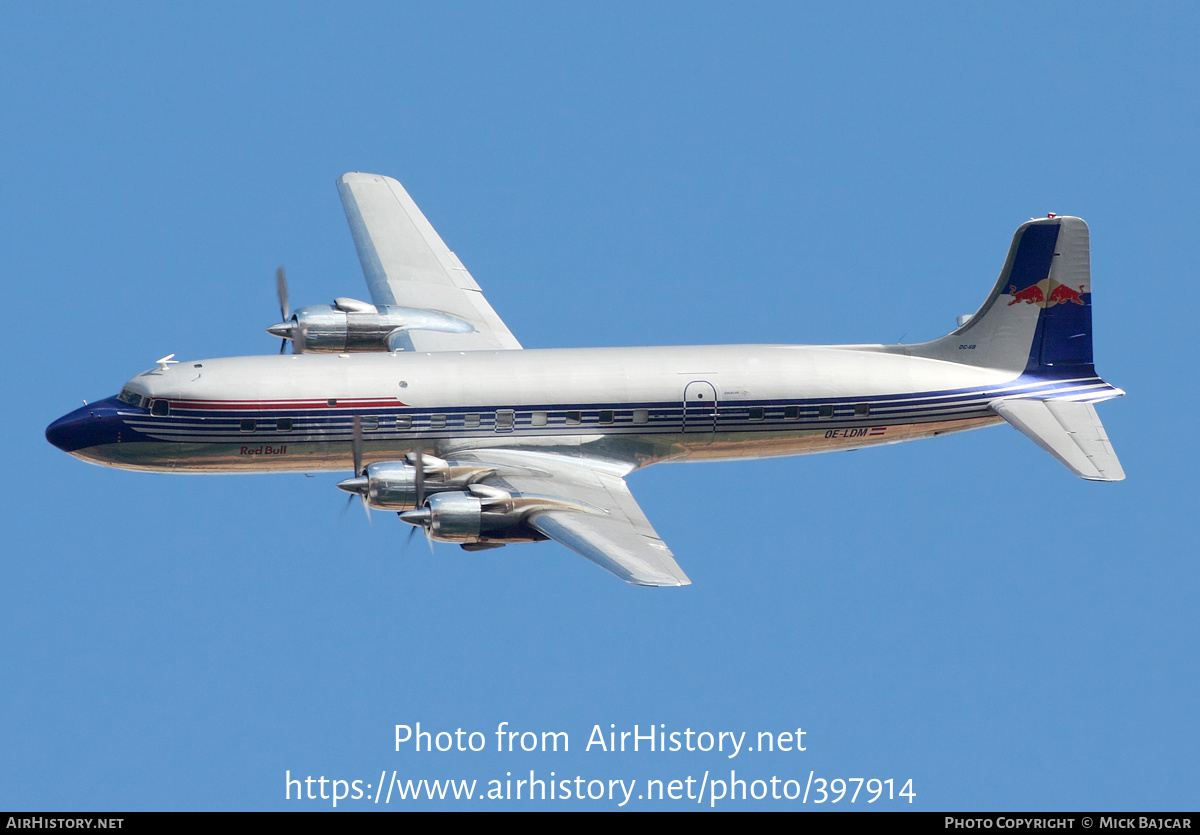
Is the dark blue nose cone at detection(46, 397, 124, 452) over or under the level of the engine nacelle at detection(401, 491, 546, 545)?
over

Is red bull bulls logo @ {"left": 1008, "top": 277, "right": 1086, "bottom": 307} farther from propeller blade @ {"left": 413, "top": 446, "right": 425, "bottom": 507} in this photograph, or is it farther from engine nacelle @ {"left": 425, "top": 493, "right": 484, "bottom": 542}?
propeller blade @ {"left": 413, "top": 446, "right": 425, "bottom": 507}

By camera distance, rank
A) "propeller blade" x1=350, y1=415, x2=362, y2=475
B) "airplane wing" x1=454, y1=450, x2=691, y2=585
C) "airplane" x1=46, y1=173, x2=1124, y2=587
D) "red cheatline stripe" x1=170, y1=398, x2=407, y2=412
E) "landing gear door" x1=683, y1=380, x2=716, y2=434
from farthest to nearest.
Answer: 1. "landing gear door" x1=683, y1=380, x2=716, y2=434
2. "red cheatline stripe" x1=170, y1=398, x2=407, y2=412
3. "airplane" x1=46, y1=173, x2=1124, y2=587
4. "propeller blade" x1=350, y1=415, x2=362, y2=475
5. "airplane wing" x1=454, y1=450, x2=691, y2=585

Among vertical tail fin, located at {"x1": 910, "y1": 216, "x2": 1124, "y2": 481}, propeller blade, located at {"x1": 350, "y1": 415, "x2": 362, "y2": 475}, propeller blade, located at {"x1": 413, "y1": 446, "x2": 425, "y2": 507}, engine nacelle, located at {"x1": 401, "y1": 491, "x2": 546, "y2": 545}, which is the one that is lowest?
engine nacelle, located at {"x1": 401, "y1": 491, "x2": 546, "y2": 545}

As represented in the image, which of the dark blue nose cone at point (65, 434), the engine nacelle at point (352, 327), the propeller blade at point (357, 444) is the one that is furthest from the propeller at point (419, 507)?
the dark blue nose cone at point (65, 434)

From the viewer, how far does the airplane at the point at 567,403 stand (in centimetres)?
3266

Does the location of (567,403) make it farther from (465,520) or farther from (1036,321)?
(1036,321)

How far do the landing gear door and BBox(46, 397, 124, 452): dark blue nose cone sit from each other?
34.4 ft

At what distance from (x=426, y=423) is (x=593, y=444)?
125 inches

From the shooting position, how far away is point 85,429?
3322 cm

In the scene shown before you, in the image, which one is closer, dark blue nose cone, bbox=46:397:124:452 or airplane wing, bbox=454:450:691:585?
airplane wing, bbox=454:450:691:585

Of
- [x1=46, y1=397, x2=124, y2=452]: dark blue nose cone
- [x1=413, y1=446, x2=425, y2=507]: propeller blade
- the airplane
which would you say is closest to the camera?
[x1=413, y1=446, x2=425, y2=507]: propeller blade

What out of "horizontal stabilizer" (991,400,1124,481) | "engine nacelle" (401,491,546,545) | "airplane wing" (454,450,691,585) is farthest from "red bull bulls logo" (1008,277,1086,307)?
"engine nacelle" (401,491,546,545)

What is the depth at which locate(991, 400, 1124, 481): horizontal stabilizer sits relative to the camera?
3316 cm

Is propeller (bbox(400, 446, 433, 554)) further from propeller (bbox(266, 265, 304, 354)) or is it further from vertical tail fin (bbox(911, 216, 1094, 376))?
vertical tail fin (bbox(911, 216, 1094, 376))
